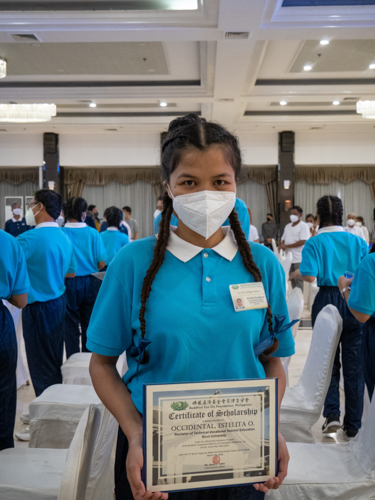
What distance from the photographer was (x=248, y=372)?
1.11 m

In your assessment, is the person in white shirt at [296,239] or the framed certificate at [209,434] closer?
the framed certificate at [209,434]

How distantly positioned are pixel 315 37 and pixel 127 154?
8232 mm

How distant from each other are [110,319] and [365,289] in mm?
1644

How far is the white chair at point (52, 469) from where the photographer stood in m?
1.23

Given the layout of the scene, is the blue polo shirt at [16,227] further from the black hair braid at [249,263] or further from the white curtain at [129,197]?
the black hair braid at [249,263]

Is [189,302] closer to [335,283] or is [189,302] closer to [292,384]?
A: [335,283]

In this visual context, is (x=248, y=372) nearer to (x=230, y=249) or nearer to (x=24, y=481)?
(x=230, y=249)

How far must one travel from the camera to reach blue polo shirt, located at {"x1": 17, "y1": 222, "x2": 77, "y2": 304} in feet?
10.9

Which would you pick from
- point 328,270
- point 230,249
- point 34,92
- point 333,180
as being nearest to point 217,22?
point 328,270

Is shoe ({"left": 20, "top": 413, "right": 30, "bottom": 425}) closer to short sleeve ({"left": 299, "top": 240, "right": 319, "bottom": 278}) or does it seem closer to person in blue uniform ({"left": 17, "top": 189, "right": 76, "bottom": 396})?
person in blue uniform ({"left": 17, "top": 189, "right": 76, "bottom": 396})

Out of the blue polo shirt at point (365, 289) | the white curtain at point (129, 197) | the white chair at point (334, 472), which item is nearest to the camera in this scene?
the white chair at point (334, 472)

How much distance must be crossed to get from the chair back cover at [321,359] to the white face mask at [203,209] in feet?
4.95

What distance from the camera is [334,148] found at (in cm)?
1391

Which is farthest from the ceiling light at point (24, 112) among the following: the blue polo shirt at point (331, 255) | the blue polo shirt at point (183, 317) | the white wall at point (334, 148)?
the blue polo shirt at point (183, 317)
